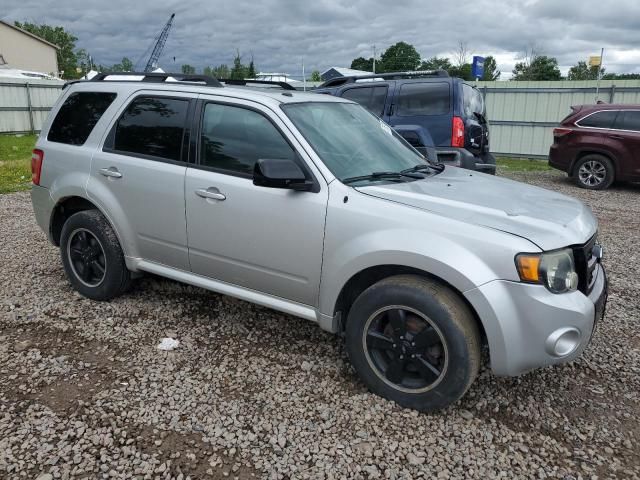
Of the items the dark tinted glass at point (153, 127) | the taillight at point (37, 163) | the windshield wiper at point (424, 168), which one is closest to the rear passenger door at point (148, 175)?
the dark tinted glass at point (153, 127)

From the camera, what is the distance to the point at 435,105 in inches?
333

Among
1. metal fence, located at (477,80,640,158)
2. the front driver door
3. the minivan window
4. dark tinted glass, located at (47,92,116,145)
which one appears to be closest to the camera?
the front driver door

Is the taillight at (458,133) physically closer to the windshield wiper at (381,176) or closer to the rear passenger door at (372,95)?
the rear passenger door at (372,95)

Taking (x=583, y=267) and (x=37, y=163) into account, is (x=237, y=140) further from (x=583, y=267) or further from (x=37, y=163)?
(x=583, y=267)

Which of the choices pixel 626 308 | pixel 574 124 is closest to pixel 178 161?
pixel 626 308

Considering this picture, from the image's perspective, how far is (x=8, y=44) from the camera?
169 feet

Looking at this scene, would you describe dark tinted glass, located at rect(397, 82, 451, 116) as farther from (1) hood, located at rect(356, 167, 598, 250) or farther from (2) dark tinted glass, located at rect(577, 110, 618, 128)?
(1) hood, located at rect(356, 167, 598, 250)

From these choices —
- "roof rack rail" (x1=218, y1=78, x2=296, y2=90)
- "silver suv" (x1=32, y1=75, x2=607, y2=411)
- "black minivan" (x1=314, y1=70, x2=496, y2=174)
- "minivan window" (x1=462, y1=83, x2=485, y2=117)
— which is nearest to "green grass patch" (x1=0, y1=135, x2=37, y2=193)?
"black minivan" (x1=314, y1=70, x2=496, y2=174)

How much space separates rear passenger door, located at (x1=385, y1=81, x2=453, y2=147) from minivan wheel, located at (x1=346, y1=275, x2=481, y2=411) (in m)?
5.71

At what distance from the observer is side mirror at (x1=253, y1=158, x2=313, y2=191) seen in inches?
122

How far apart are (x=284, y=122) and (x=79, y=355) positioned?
2.14m

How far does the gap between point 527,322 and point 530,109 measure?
1513 centimetres

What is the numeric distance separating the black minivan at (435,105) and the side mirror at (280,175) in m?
4.87

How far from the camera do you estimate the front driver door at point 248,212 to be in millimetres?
3277
